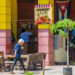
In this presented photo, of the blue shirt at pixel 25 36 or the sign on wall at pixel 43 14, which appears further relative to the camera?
the blue shirt at pixel 25 36

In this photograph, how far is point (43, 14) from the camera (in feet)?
69.2

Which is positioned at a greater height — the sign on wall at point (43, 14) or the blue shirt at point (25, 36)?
the sign on wall at point (43, 14)

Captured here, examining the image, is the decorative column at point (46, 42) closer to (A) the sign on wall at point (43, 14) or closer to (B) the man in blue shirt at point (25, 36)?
(A) the sign on wall at point (43, 14)

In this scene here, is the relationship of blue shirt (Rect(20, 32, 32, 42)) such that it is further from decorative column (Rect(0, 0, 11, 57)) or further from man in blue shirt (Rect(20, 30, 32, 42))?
decorative column (Rect(0, 0, 11, 57))

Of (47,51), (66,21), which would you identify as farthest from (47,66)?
(66,21)

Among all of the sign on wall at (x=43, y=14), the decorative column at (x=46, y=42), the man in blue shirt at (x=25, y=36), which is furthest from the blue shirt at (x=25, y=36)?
the sign on wall at (x=43, y=14)

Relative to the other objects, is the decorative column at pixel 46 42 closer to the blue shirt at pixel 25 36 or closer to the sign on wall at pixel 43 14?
the sign on wall at pixel 43 14

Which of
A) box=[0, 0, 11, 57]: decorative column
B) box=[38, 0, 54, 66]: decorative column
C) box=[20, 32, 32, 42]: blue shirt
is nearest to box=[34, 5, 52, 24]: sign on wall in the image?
box=[38, 0, 54, 66]: decorative column

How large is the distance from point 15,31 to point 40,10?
360cm

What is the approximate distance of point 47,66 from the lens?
67.7ft

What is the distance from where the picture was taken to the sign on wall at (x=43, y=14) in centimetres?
2095

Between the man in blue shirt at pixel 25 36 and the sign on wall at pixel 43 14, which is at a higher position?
the sign on wall at pixel 43 14

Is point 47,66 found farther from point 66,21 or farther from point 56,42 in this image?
point 66,21

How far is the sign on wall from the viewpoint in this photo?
68.7 feet
